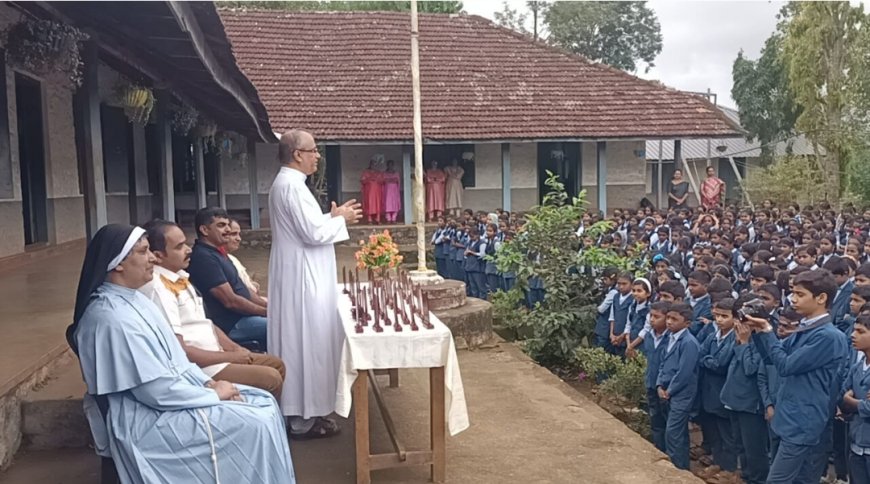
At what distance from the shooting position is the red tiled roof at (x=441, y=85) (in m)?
16.6

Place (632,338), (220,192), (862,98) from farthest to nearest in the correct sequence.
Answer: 1. (862,98)
2. (220,192)
3. (632,338)

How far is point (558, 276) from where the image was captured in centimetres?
815

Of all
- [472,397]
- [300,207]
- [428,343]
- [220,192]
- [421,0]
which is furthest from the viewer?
[421,0]

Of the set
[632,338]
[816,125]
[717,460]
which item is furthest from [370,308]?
[816,125]

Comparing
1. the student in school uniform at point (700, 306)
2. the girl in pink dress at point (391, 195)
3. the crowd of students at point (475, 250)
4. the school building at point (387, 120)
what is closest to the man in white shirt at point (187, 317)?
Answer: the student in school uniform at point (700, 306)

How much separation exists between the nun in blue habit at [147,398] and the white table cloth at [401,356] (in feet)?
1.77

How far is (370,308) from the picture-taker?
13.3ft

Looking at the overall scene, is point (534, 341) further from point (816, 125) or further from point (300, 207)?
point (816, 125)

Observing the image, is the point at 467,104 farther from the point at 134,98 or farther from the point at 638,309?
the point at 638,309

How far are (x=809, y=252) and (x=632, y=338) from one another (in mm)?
2961

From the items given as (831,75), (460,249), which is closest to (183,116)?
(460,249)

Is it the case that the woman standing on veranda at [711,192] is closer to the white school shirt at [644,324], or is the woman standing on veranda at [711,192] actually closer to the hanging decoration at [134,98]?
the white school shirt at [644,324]

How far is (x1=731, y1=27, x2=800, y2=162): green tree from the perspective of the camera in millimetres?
28078

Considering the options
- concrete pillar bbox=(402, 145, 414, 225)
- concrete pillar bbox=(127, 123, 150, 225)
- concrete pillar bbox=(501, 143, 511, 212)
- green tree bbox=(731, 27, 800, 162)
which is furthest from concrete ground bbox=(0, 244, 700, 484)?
green tree bbox=(731, 27, 800, 162)
